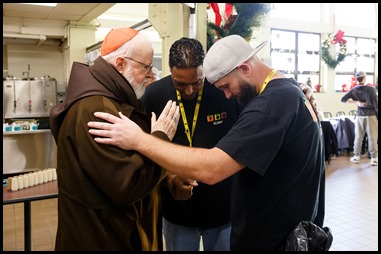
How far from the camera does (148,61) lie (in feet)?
4.78

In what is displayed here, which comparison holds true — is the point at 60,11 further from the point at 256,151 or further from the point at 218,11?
the point at 256,151

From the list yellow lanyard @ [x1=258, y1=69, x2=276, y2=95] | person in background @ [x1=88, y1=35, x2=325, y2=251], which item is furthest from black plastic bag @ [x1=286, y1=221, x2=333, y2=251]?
yellow lanyard @ [x1=258, y1=69, x2=276, y2=95]

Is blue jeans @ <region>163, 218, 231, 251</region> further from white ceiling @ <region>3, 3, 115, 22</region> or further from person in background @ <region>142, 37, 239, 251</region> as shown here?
white ceiling @ <region>3, 3, 115, 22</region>

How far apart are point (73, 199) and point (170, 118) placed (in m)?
0.49

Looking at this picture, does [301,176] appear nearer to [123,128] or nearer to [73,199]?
[123,128]

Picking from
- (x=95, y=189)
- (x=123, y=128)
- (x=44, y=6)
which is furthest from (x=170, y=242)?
(x=44, y=6)

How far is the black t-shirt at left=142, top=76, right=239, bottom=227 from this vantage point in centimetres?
182

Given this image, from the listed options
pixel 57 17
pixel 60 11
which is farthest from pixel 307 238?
pixel 57 17

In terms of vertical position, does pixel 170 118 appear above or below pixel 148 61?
below

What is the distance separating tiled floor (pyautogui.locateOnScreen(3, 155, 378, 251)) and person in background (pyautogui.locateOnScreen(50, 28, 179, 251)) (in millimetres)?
2432

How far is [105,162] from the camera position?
120 cm

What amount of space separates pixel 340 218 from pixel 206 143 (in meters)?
2.97

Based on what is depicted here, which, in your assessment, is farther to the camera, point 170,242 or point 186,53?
point 170,242

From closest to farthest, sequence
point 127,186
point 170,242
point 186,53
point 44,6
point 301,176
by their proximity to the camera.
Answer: point 127,186, point 301,176, point 186,53, point 170,242, point 44,6
